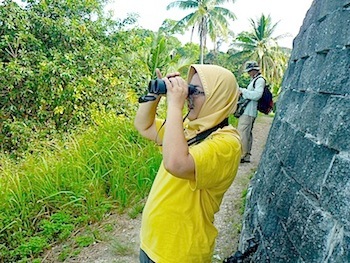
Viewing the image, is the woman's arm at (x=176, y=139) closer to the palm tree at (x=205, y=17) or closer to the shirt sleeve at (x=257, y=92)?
the shirt sleeve at (x=257, y=92)

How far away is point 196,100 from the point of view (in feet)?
5.21

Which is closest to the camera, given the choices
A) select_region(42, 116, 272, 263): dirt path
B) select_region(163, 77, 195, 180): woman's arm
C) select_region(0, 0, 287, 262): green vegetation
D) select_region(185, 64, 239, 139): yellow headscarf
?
select_region(163, 77, 195, 180): woman's arm

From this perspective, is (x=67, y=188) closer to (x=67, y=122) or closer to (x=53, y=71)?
(x=53, y=71)

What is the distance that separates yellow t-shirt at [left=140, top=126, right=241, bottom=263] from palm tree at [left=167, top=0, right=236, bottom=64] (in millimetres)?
25434

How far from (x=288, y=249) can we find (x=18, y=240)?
3.00m

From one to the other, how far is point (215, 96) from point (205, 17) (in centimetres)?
2629

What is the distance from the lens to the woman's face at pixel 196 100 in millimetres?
1576

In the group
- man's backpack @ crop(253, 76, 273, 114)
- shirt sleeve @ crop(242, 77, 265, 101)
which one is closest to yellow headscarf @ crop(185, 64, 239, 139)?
shirt sleeve @ crop(242, 77, 265, 101)

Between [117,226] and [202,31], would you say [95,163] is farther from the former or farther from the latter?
[202,31]

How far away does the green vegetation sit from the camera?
4109 millimetres

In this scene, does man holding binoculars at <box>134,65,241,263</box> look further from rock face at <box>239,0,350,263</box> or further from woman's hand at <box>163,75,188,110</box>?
rock face at <box>239,0,350,263</box>

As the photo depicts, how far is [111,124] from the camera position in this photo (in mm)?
6297

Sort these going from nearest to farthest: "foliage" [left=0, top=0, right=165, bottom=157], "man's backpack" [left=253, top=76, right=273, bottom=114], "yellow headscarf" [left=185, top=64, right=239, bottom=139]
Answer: "yellow headscarf" [left=185, top=64, right=239, bottom=139]
"man's backpack" [left=253, top=76, right=273, bottom=114]
"foliage" [left=0, top=0, right=165, bottom=157]

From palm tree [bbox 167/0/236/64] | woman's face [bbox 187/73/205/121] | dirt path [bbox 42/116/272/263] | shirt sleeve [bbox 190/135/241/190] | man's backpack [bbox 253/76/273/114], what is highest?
palm tree [bbox 167/0/236/64]
